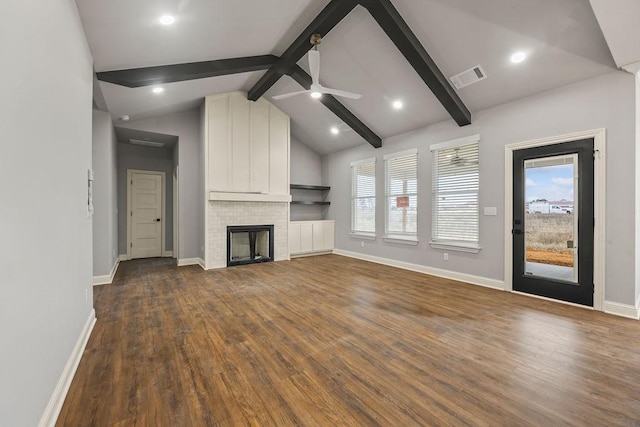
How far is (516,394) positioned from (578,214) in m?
2.87

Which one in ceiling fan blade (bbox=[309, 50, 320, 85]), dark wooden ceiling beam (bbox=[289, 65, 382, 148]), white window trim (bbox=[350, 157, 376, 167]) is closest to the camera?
ceiling fan blade (bbox=[309, 50, 320, 85])

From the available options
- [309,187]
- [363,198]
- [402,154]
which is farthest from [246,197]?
[402,154]

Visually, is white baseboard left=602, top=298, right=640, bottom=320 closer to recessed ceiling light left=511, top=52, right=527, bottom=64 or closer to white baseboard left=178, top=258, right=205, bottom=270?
recessed ceiling light left=511, top=52, right=527, bottom=64

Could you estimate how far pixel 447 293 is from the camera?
4035mm

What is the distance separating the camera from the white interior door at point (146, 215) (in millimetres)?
6828

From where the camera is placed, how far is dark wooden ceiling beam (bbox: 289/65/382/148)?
16.5 feet

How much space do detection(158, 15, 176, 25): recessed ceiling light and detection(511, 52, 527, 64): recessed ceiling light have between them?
3.96 meters

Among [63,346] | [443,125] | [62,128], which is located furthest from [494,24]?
[63,346]

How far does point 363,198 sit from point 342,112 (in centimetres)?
216

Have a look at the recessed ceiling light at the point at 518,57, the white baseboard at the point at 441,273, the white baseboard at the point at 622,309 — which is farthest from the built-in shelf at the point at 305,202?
the white baseboard at the point at 622,309

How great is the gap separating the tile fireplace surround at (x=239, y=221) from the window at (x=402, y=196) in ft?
7.89

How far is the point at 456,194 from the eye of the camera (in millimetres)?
4910

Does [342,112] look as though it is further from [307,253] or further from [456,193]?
[307,253]

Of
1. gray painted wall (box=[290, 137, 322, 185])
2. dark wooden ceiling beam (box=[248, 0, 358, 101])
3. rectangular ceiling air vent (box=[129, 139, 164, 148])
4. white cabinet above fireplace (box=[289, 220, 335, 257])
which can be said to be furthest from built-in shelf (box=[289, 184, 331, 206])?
rectangular ceiling air vent (box=[129, 139, 164, 148])
